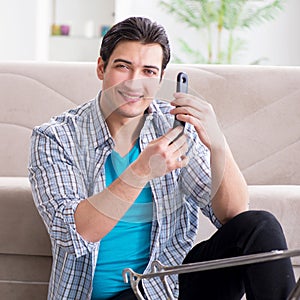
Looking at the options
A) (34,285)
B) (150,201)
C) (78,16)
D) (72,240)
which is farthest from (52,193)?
(78,16)

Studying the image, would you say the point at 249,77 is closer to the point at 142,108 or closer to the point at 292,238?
the point at 292,238

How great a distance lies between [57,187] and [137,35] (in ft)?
1.12

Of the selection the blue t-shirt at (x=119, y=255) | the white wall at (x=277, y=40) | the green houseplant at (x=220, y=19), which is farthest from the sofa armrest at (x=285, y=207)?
the white wall at (x=277, y=40)

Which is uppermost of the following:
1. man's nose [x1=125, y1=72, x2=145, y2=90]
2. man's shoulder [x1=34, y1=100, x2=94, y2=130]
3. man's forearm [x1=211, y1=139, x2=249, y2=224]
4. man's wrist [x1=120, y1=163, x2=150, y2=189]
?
man's nose [x1=125, y1=72, x2=145, y2=90]

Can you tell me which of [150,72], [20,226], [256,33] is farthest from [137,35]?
[256,33]

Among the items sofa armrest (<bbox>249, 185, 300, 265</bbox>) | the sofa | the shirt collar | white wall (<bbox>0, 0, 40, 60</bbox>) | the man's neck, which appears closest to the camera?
the man's neck

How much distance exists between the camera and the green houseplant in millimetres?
4805

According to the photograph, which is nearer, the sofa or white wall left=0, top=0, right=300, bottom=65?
the sofa

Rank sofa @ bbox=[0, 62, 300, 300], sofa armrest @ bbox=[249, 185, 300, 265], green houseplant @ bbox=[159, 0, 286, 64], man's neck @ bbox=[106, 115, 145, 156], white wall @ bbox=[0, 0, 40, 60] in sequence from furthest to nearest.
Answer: green houseplant @ bbox=[159, 0, 286, 64] → white wall @ bbox=[0, 0, 40, 60] → sofa @ bbox=[0, 62, 300, 300] → sofa armrest @ bbox=[249, 185, 300, 265] → man's neck @ bbox=[106, 115, 145, 156]

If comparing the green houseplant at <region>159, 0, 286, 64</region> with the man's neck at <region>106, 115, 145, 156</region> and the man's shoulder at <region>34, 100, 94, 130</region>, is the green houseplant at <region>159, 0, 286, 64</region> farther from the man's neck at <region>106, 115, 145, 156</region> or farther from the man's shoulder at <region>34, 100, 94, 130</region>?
the man's neck at <region>106, 115, 145, 156</region>

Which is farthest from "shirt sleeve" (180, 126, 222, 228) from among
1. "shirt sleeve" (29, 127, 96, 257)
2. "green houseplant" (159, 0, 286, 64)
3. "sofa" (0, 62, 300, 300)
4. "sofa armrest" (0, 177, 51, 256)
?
"green houseplant" (159, 0, 286, 64)

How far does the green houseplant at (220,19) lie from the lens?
4.80 m

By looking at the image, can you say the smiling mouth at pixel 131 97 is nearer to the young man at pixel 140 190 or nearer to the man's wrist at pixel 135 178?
the young man at pixel 140 190

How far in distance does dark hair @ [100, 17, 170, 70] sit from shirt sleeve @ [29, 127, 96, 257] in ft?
0.70
